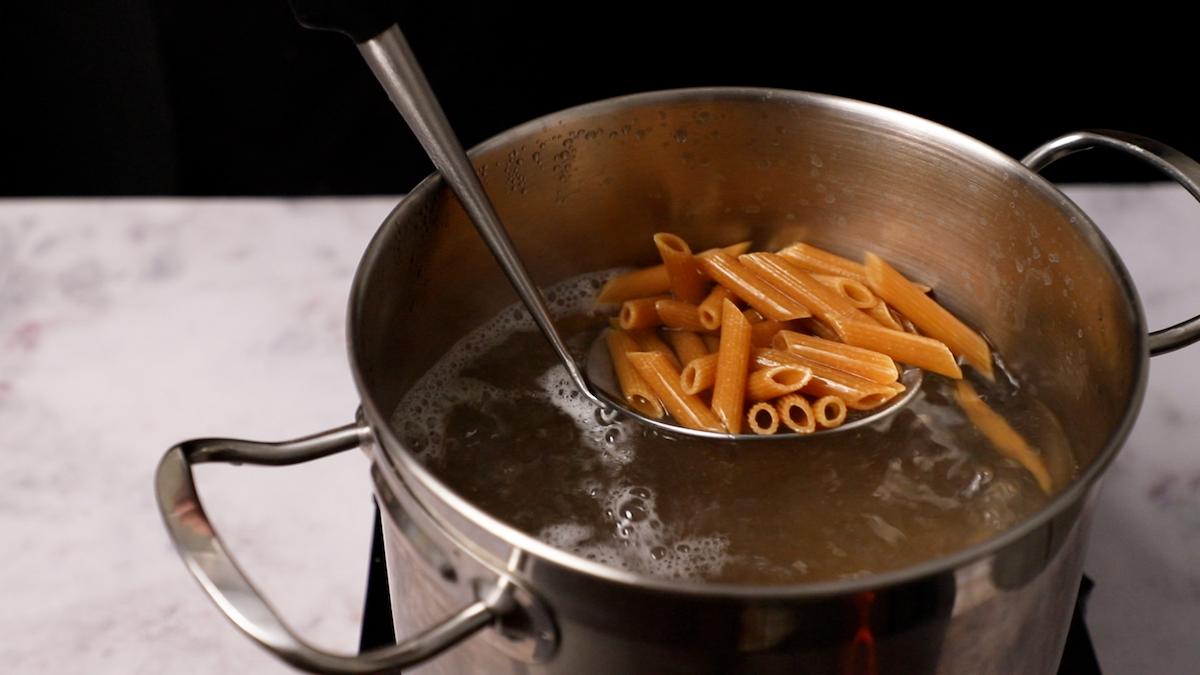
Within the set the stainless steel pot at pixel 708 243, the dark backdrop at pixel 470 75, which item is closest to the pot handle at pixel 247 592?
the stainless steel pot at pixel 708 243

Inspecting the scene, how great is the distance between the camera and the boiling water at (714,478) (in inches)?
28.3

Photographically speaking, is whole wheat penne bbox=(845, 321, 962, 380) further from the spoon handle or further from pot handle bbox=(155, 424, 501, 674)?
pot handle bbox=(155, 424, 501, 674)

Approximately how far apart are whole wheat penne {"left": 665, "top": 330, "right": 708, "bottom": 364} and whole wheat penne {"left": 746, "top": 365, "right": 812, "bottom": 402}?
0.05 meters

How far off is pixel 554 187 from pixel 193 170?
90cm

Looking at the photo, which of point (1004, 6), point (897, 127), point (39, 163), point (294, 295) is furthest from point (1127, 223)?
point (39, 163)

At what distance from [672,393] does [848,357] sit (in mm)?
117

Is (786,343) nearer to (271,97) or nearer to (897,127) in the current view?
(897,127)

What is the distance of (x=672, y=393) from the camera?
83cm

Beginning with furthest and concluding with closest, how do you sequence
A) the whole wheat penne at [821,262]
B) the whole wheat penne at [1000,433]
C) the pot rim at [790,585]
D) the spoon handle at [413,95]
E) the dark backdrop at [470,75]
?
the dark backdrop at [470,75], the whole wheat penne at [821,262], the whole wheat penne at [1000,433], the spoon handle at [413,95], the pot rim at [790,585]

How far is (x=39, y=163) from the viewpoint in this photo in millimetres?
1610

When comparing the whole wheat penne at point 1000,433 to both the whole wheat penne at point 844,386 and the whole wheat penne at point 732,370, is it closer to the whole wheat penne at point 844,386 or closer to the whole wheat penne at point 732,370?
the whole wheat penne at point 844,386

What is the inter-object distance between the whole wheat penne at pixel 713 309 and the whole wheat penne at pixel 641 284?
0.04 metres

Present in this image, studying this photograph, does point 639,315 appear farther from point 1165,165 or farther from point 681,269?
point 1165,165

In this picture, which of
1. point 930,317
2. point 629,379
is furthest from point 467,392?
point 930,317
